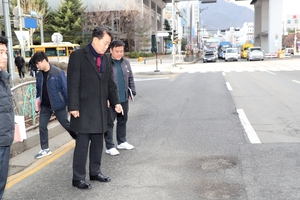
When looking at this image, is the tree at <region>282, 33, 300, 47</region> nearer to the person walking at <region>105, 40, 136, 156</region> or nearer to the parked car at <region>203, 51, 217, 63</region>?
the parked car at <region>203, 51, 217, 63</region>

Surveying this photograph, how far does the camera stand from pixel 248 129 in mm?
6875

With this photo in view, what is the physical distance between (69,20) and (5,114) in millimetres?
49775

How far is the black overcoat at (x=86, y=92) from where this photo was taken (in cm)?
383

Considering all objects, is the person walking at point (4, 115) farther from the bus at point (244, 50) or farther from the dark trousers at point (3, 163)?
the bus at point (244, 50)

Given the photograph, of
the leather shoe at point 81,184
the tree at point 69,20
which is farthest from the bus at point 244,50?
the leather shoe at point 81,184

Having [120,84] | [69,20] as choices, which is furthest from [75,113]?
[69,20]

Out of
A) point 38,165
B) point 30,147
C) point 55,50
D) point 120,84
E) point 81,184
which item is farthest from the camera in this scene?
point 55,50

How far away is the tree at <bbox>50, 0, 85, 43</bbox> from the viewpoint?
49625mm

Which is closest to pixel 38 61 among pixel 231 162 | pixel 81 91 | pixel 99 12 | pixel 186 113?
pixel 81 91

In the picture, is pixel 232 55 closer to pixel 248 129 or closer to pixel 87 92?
pixel 248 129

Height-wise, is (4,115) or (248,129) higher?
(4,115)

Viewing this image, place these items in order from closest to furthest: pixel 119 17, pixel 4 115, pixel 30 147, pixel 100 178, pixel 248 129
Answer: pixel 4 115
pixel 100 178
pixel 30 147
pixel 248 129
pixel 119 17

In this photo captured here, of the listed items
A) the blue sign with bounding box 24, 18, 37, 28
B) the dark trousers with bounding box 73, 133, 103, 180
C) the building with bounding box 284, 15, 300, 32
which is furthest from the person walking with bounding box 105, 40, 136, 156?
the building with bounding box 284, 15, 300, 32

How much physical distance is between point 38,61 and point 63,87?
1.76 feet
